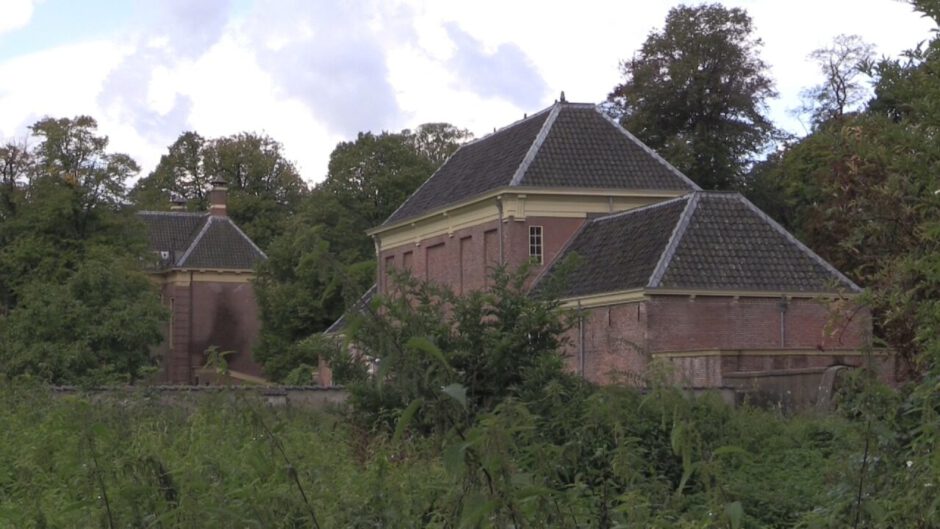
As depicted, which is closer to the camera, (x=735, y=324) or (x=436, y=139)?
(x=735, y=324)

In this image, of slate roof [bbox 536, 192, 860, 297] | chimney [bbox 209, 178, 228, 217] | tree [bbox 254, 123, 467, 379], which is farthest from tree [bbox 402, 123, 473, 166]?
slate roof [bbox 536, 192, 860, 297]

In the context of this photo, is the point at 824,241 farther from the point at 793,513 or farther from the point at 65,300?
the point at 793,513

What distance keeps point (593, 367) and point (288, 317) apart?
27.4 m

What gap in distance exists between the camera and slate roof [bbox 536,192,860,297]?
31.8m

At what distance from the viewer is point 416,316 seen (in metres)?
3.49

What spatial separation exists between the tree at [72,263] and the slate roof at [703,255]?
1535 centimetres

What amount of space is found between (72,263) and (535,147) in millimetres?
17915

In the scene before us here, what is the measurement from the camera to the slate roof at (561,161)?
39.2 meters

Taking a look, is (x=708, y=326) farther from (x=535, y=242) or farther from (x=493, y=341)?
(x=493, y=341)

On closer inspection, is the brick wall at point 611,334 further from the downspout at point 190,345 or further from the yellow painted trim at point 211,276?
the downspout at point 190,345

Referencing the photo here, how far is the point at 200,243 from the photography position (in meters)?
68.8

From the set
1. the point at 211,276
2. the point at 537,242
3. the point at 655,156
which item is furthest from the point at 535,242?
the point at 211,276

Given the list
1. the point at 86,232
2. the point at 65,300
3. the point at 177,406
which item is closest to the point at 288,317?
the point at 86,232

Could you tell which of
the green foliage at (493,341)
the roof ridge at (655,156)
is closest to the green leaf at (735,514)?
the green foliage at (493,341)
